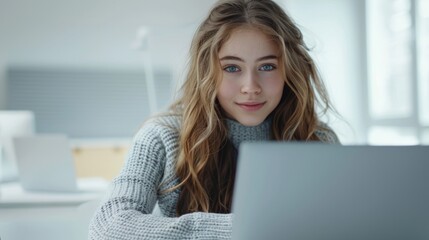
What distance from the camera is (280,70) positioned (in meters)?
1.14

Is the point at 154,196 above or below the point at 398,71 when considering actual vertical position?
below

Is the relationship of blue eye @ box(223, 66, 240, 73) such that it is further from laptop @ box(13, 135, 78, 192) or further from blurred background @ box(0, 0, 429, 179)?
blurred background @ box(0, 0, 429, 179)

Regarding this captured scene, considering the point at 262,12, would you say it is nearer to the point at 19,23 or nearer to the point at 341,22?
the point at 341,22

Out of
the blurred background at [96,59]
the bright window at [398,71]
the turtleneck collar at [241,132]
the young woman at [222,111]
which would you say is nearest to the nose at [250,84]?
the young woman at [222,111]

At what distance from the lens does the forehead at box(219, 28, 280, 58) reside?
42.8 inches

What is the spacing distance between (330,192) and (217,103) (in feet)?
2.33

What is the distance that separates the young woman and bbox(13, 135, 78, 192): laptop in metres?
0.77

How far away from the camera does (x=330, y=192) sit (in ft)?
1.71

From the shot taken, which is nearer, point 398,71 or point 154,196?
point 154,196

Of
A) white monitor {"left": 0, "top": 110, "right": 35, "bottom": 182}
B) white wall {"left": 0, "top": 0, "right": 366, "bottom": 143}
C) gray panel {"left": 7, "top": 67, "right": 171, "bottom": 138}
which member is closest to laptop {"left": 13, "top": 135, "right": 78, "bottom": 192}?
Answer: white monitor {"left": 0, "top": 110, "right": 35, "bottom": 182}

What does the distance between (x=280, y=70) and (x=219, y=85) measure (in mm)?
133

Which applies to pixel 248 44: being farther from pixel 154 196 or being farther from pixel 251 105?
pixel 154 196

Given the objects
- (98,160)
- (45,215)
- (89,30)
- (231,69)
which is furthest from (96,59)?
(231,69)

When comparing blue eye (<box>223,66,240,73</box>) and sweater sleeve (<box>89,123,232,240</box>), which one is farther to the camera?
blue eye (<box>223,66,240,73</box>)
